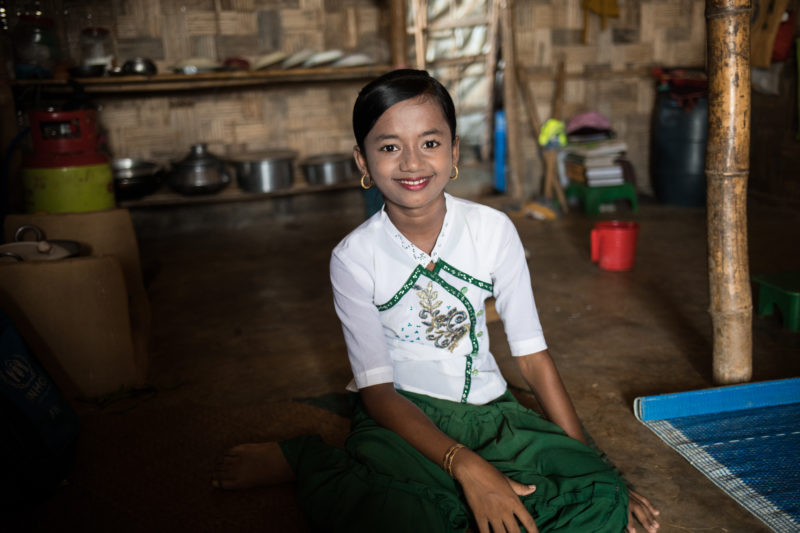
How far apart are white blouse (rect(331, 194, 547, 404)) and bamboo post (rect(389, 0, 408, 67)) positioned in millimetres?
3384

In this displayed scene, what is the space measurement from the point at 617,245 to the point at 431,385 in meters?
2.25

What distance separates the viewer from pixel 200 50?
4930 mm

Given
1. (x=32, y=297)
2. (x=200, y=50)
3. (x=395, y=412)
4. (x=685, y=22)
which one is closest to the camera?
(x=395, y=412)

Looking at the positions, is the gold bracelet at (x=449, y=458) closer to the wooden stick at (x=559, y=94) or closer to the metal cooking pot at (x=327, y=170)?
the metal cooking pot at (x=327, y=170)

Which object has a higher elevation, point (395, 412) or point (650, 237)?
point (395, 412)

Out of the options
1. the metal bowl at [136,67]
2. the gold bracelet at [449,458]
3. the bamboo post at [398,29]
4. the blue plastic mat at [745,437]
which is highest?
the bamboo post at [398,29]

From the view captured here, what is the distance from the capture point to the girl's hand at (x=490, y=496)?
1.10m

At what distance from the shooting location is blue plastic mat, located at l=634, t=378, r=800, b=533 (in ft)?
4.65

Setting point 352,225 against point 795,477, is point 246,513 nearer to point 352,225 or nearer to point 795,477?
point 795,477

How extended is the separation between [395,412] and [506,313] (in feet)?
1.16

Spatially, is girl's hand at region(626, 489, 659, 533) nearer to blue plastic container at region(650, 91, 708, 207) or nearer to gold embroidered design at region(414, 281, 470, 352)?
gold embroidered design at region(414, 281, 470, 352)

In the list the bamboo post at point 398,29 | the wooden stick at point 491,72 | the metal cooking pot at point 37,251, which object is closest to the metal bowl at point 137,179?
the bamboo post at point 398,29

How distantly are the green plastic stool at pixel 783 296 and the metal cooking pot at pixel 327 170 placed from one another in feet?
10.4

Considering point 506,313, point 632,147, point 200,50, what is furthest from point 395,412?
point 632,147
